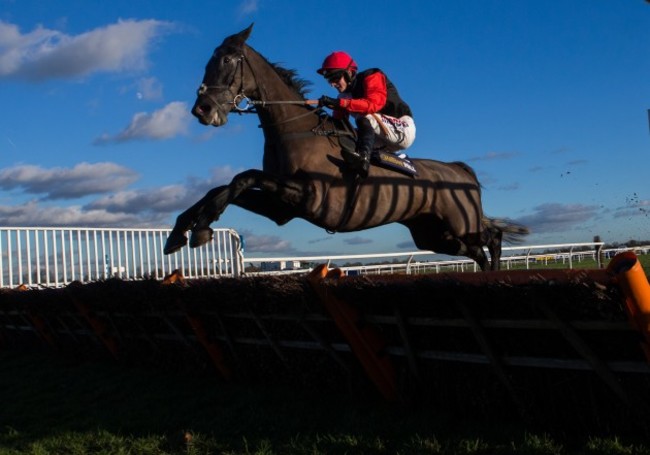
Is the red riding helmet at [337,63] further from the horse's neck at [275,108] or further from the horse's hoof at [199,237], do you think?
the horse's hoof at [199,237]

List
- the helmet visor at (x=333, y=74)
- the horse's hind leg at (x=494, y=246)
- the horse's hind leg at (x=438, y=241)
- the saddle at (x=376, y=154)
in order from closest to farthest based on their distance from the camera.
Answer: the saddle at (x=376, y=154) < the helmet visor at (x=333, y=74) < the horse's hind leg at (x=438, y=241) < the horse's hind leg at (x=494, y=246)

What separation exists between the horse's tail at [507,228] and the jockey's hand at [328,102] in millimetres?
2644

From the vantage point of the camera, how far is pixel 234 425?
357 centimetres

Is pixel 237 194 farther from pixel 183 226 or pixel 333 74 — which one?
pixel 333 74

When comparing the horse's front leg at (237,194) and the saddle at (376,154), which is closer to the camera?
the horse's front leg at (237,194)

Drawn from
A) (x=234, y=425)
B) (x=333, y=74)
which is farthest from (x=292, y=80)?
(x=234, y=425)

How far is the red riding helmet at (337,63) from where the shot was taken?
580 cm

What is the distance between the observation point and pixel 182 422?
3717 mm

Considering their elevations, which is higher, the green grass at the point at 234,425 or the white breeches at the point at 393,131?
the white breeches at the point at 393,131

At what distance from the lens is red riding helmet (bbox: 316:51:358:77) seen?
5.80m

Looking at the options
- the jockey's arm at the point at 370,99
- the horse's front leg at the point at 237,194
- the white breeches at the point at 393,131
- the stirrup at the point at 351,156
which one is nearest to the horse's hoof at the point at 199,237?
the horse's front leg at the point at 237,194

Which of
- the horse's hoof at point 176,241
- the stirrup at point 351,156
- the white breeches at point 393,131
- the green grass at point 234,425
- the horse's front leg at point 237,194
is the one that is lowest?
the green grass at point 234,425

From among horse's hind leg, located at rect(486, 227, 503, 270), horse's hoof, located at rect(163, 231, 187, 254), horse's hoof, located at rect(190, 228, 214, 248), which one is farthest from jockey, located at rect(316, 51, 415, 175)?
horse's hind leg, located at rect(486, 227, 503, 270)

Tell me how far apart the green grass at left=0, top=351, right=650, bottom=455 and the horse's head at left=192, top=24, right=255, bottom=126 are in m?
1.87
